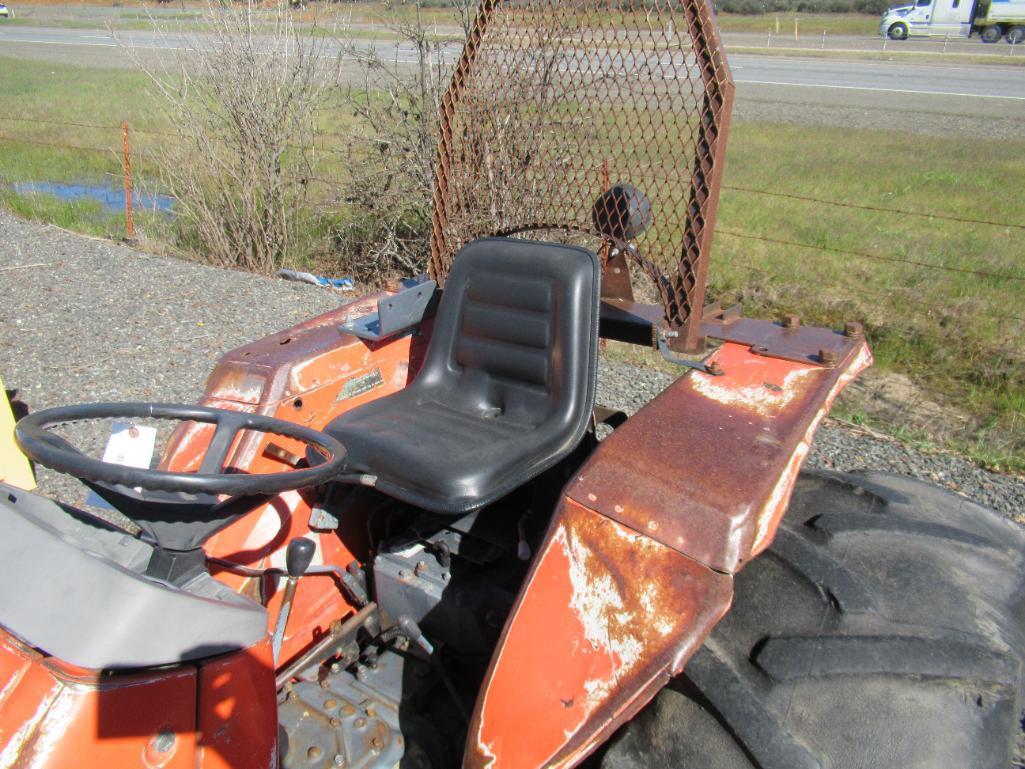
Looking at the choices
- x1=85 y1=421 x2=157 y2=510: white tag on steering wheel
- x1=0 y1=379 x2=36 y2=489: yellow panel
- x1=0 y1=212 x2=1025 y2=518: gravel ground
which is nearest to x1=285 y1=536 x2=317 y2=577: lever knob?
x1=85 y1=421 x2=157 y2=510: white tag on steering wheel

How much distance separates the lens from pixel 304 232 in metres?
7.64

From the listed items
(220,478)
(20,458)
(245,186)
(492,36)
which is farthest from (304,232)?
(220,478)

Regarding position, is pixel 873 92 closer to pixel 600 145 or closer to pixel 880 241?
pixel 880 241

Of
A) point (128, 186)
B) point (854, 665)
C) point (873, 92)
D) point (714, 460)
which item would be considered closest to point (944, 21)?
point (873, 92)

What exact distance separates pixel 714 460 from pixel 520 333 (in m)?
0.84

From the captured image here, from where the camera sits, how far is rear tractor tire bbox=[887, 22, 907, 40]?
2927cm

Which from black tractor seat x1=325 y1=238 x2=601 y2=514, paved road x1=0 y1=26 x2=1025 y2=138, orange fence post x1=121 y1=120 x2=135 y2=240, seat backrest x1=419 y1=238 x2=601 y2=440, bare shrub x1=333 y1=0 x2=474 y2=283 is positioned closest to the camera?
black tractor seat x1=325 y1=238 x2=601 y2=514

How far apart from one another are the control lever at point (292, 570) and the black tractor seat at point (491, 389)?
0.22 metres

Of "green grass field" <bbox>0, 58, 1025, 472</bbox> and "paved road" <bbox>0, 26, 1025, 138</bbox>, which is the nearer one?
"green grass field" <bbox>0, 58, 1025, 472</bbox>

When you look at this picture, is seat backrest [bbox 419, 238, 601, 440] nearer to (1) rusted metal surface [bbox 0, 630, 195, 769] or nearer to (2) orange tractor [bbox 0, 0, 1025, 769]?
(2) orange tractor [bbox 0, 0, 1025, 769]

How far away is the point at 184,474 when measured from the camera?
4.68 ft

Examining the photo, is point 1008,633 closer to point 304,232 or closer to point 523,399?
point 523,399

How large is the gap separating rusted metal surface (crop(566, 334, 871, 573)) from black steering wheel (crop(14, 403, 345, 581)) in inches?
22.0

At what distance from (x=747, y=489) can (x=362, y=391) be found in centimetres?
128
